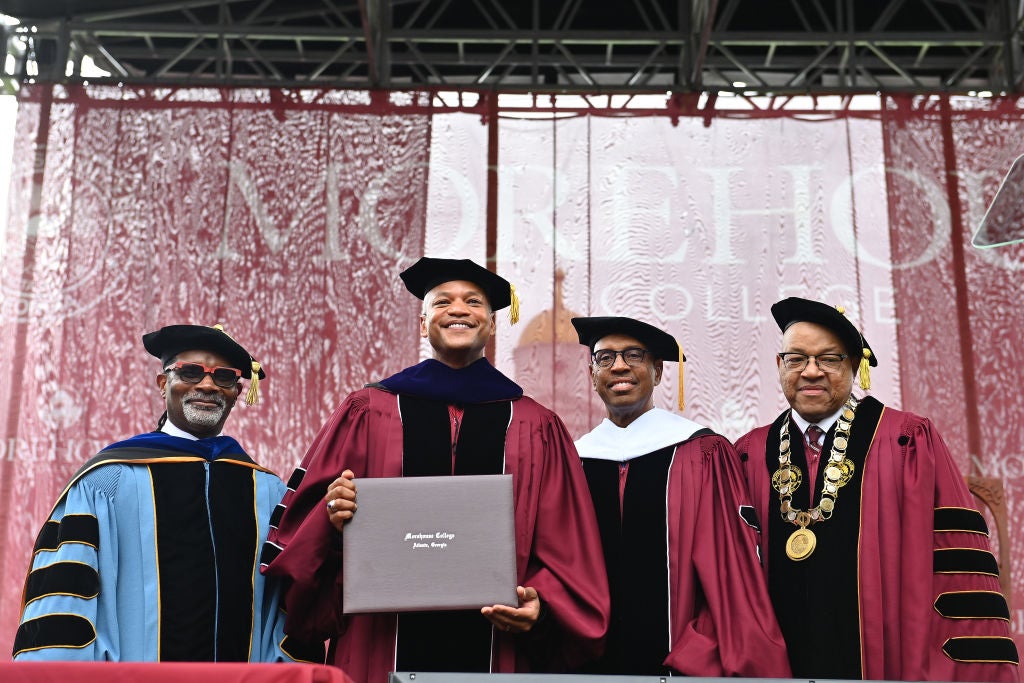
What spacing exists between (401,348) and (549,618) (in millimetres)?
4141

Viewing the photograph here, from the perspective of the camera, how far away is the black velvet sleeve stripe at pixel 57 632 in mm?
3055

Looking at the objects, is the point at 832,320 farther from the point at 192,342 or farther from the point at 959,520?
the point at 192,342

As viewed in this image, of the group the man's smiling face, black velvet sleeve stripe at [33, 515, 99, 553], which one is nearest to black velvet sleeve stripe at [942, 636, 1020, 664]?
the man's smiling face

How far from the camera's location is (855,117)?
7.50 meters

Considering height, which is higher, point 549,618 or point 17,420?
point 17,420

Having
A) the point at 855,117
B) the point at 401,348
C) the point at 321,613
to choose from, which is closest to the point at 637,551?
the point at 321,613

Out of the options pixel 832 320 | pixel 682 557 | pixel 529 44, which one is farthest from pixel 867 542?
pixel 529 44

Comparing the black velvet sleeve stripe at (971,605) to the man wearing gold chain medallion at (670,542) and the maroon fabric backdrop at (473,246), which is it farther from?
the maroon fabric backdrop at (473,246)

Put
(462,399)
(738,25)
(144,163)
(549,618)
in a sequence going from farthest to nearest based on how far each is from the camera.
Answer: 1. (738,25)
2. (144,163)
3. (462,399)
4. (549,618)

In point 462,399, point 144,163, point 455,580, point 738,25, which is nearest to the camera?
point 455,580

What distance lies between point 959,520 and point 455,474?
1481 mm

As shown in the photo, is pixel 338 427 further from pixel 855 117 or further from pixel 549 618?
pixel 855 117

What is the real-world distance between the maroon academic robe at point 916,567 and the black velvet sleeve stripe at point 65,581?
202 centimetres

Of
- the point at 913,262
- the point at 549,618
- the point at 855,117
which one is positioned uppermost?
the point at 855,117
